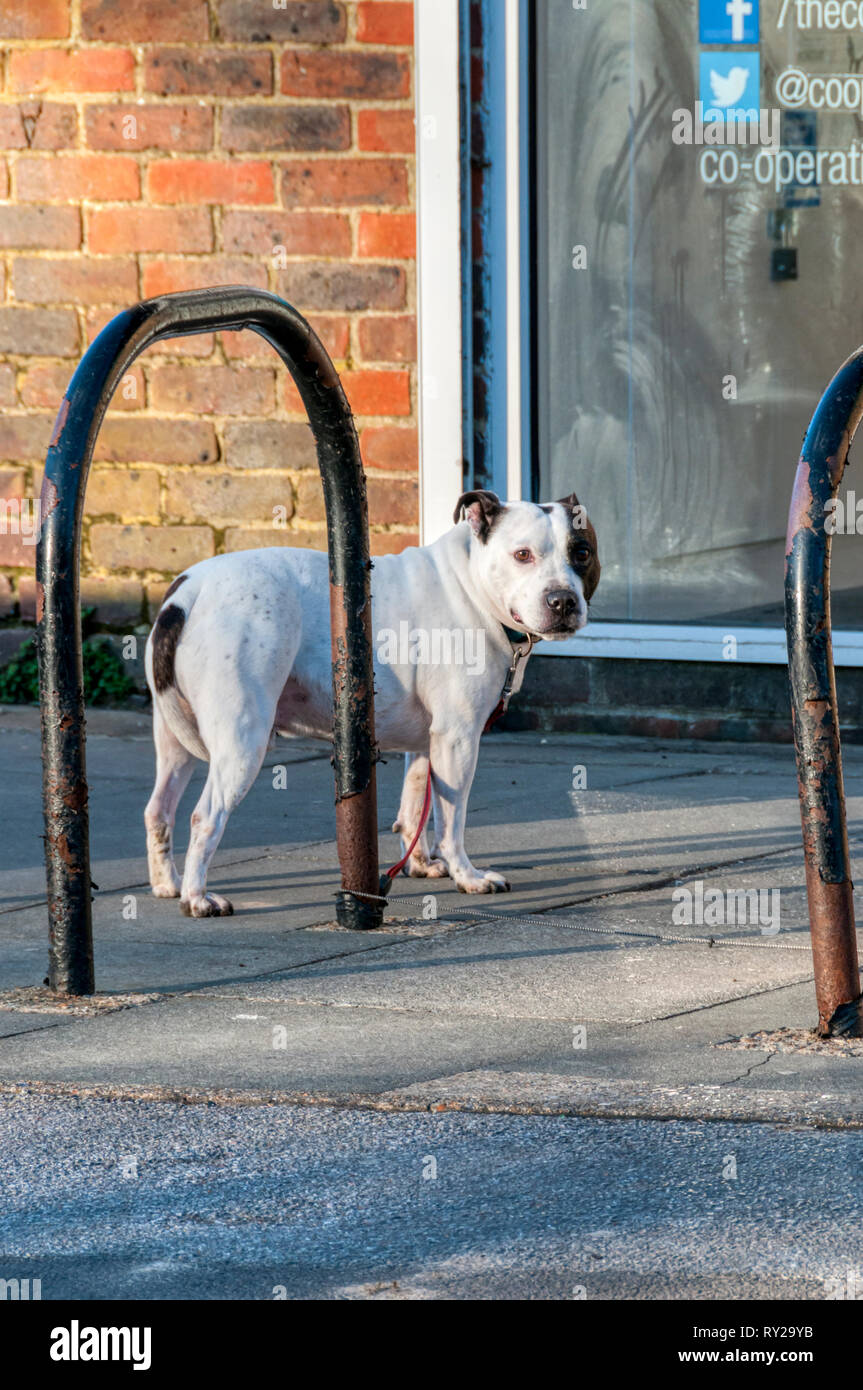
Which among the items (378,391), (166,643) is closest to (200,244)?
(378,391)

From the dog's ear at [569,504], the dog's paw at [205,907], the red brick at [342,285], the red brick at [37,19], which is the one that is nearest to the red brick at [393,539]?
the red brick at [342,285]

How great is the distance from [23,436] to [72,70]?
1.76 metres

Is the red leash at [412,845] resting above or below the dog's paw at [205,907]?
above

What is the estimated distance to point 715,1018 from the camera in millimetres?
5059

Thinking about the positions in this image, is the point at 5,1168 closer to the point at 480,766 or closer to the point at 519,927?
the point at 519,927

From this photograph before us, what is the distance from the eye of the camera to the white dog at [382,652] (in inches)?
244

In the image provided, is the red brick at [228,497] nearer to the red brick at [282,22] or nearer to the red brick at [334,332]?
the red brick at [334,332]

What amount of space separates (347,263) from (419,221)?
1.33 ft

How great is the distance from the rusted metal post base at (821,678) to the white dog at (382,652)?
5.23 feet

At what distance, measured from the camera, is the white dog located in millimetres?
6188

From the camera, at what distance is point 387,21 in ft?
30.8

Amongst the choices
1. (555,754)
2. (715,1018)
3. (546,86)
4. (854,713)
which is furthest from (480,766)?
(715,1018)

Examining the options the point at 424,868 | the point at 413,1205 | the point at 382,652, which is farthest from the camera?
the point at 424,868

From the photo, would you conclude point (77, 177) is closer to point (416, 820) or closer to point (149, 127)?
point (149, 127)
